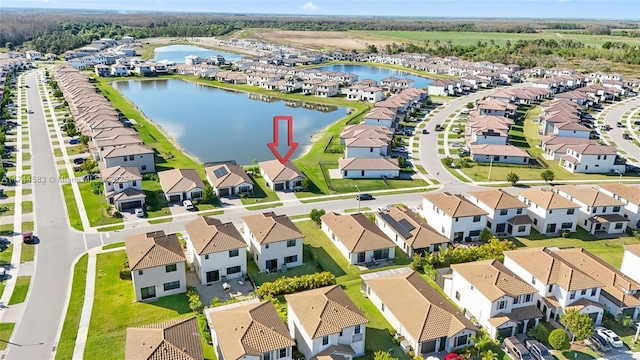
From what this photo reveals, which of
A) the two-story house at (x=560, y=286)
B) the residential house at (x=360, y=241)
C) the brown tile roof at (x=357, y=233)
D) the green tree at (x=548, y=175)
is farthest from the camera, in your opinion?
the green tree at (x=548, y=175)

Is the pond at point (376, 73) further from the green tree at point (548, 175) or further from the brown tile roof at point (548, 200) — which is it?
the brown tile roof at point (548, 200)

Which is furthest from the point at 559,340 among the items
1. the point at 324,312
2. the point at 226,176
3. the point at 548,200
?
the point at 226,176

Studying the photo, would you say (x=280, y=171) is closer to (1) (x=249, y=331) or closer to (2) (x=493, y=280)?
(2) (x=493, y=280)

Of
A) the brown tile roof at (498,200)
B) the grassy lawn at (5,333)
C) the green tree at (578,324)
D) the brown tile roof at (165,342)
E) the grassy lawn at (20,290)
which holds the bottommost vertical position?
the grassy lawn at (5,333)

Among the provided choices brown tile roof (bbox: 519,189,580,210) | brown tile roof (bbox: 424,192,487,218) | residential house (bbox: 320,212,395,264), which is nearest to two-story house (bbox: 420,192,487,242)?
brown tile roof (bbox: 424,192,487,218)

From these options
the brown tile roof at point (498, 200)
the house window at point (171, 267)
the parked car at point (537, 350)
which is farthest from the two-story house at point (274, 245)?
the brown tile roof at point (498, 200)

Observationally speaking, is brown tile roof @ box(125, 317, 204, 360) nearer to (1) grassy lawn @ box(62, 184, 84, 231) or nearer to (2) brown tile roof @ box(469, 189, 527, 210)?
(1) grassy lawn @ box(62, 184, 84, 231)
